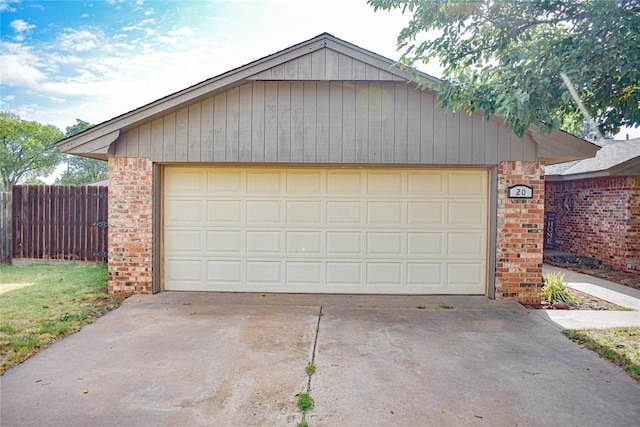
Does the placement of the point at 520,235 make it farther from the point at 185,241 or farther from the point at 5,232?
the point at 5,232

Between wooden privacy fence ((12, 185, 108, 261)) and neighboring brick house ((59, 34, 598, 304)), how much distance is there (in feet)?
10.4

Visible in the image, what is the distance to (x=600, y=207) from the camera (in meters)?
9.70

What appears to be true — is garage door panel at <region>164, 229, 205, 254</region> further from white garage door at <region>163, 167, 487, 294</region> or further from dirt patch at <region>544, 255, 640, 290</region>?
dirt patch at <region>544, 255, 640, 290</region>

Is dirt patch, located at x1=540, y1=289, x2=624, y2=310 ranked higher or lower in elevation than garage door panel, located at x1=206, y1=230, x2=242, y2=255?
lower

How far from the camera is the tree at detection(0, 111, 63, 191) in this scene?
2467cm

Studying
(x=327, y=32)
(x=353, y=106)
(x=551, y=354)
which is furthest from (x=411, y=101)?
(x=551, y=354)

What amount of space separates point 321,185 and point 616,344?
4.41 m

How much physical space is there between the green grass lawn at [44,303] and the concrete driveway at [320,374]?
0.25 m

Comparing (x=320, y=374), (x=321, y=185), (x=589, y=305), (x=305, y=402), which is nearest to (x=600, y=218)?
(x=589, y=305)

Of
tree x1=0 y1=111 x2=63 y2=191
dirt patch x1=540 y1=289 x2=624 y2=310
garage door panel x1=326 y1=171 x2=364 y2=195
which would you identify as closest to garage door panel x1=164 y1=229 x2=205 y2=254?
garage door panel x1=326 y1=171 x2=364 y2=195

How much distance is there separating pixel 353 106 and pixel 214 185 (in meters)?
2.68

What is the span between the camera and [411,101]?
19.5 ft

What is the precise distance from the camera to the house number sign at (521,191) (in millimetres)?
5945

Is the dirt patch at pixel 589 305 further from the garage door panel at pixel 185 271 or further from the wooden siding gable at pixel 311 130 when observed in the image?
the garage door panel at pixel 185 271
